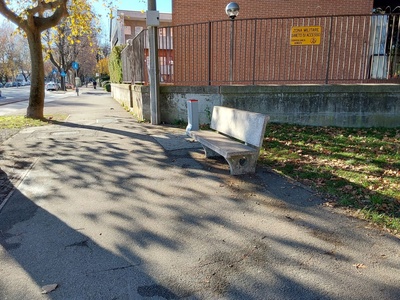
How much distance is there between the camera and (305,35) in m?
9.26

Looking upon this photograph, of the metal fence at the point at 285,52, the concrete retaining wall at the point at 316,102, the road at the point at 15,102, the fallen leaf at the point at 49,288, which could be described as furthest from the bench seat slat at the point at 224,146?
the road at the point at 15,102

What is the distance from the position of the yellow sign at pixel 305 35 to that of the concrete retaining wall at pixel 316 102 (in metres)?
1.74

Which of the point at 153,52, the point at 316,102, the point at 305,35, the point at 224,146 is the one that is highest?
the point at 305,35

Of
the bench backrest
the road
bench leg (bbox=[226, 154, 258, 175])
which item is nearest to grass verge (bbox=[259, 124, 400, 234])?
bench leg (bbox=[226, 154, 258, 175])

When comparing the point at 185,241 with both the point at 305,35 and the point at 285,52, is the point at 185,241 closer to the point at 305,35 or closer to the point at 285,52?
the point at 305,35

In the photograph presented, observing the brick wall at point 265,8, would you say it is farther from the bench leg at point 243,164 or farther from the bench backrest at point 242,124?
the bench leg at point 243,164

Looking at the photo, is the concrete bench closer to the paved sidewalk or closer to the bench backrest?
the bench backrest

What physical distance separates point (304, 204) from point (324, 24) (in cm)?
1152

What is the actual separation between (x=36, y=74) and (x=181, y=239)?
33.4 feet

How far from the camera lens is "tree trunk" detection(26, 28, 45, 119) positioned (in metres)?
10.8

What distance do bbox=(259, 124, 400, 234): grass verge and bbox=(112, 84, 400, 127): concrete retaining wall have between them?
363mm

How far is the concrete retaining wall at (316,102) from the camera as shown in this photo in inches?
323

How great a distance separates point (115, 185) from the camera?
15.5ft

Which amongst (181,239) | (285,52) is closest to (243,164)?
(181,239)
